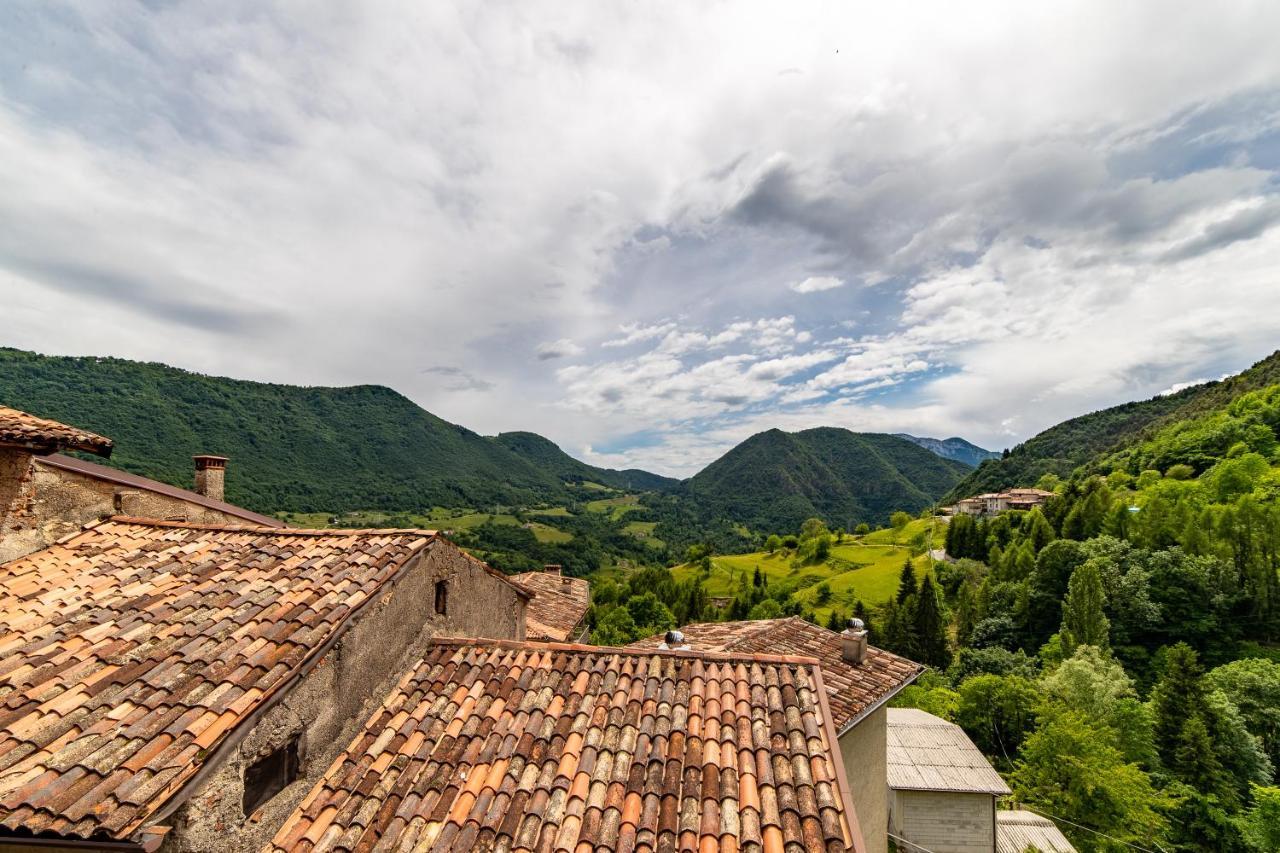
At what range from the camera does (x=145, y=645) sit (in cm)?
582

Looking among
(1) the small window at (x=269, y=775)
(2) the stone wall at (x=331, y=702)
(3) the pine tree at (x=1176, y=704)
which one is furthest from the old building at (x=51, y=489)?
(3) the pine tree at (x=1176, y=704)

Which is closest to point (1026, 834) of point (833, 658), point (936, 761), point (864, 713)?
point (936, 761)

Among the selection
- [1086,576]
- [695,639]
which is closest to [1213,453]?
[1086,576]

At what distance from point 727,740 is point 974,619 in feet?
238

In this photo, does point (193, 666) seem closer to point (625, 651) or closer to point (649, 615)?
point (625, 651)

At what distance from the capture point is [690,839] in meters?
4.77

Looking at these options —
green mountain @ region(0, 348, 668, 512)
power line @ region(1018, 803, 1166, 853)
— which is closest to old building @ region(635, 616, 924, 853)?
power line @ region(1018, 803, 1166, 853)

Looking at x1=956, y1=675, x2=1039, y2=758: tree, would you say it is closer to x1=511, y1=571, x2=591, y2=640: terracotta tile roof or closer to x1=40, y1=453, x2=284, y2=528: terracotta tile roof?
x1=511, y1=571, x2=591, y2=640: terracotta tile roof

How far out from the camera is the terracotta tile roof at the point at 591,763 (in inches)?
195

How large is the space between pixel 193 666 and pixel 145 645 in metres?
0.92

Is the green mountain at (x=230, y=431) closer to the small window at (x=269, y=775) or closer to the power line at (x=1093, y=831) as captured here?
the small window at (x=269, y=775)

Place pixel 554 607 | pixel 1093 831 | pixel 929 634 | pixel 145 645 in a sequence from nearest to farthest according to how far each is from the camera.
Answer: pixel 145 645
pixel 1093 831
pixel 554 607
pixel 929 634

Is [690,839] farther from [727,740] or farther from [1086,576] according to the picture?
[1086,576]

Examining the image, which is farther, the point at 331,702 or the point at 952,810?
the point at 952,810
